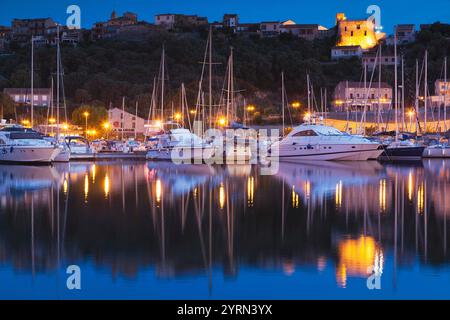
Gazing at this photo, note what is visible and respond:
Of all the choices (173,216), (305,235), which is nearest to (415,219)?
(305,235)

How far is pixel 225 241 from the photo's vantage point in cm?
1155

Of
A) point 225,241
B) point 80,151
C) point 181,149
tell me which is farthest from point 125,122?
point 225,241

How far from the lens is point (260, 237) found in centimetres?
1198

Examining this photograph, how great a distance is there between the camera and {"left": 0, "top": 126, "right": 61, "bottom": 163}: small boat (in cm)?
3525

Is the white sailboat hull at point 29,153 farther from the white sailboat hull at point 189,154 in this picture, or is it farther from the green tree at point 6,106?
the green tree at point 6,106

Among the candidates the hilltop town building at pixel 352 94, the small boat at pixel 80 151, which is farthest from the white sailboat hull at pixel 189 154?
the hilltop town building at pixel 352 94

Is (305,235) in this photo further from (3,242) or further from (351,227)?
(3,242)

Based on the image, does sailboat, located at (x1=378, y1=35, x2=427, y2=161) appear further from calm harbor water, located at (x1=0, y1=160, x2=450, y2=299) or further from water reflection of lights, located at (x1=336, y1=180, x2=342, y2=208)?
calm harbor water, located at (x1=0, y1=160, x2=450, y2=299)

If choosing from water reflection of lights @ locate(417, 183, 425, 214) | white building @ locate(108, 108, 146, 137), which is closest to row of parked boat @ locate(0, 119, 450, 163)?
water reflection of lights @ locate(417, 183, 425, 214)

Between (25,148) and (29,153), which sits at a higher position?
(25,148)

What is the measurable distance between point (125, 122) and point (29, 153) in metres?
36.5

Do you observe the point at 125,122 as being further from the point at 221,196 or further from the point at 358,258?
the point at 358,258

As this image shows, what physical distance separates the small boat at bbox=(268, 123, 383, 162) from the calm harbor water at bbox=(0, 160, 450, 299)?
17.9m
